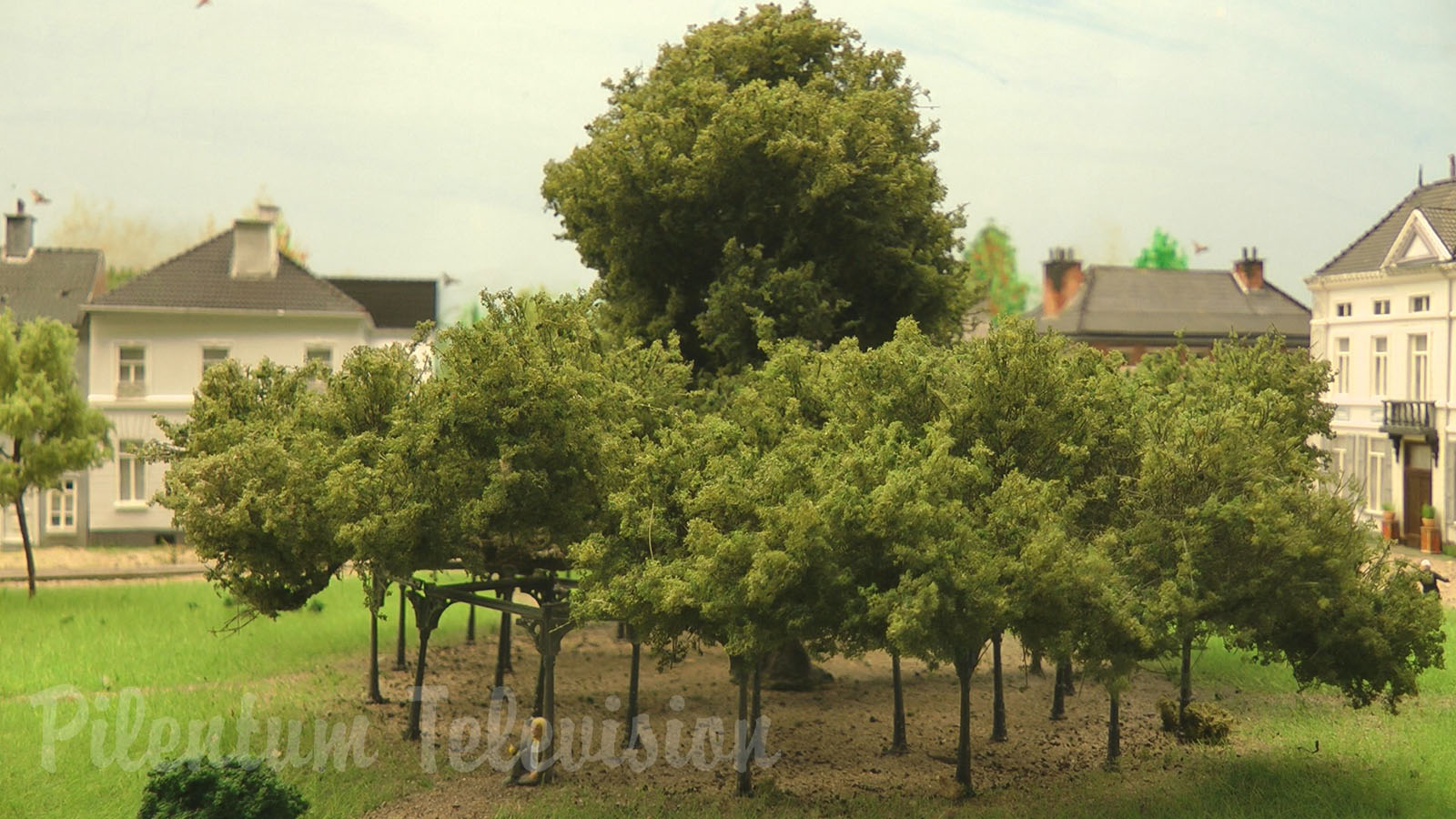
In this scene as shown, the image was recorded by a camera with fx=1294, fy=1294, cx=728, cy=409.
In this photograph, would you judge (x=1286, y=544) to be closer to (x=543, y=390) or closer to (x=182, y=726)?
(x=543, y=390)

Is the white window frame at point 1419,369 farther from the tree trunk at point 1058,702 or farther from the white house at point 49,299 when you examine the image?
the white house at point 49,299

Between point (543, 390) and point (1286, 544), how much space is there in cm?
1062

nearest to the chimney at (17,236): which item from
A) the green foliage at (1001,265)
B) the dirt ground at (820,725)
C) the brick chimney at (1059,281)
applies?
the dirt ground at (820,725)

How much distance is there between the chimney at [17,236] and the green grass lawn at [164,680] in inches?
658

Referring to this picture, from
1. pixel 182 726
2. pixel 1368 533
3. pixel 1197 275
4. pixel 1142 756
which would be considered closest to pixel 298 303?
pixel 182 726

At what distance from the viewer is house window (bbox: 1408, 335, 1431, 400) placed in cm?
4288

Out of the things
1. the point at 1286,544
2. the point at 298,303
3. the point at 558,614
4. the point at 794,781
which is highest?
the point at 298,303

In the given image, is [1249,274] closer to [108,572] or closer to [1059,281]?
[1059,281]

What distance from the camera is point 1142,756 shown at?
2217cm

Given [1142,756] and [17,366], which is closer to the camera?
[1142,756]

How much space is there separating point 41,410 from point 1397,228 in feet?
142

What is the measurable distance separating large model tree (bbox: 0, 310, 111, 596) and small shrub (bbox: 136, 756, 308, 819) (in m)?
20.9

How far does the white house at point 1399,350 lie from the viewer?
41.9 metres

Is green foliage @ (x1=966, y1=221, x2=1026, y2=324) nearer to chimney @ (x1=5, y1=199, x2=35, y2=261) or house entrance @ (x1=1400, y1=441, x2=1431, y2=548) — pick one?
house entrance @ (x1=1400, y1=441, x2=1431, y2=548)
